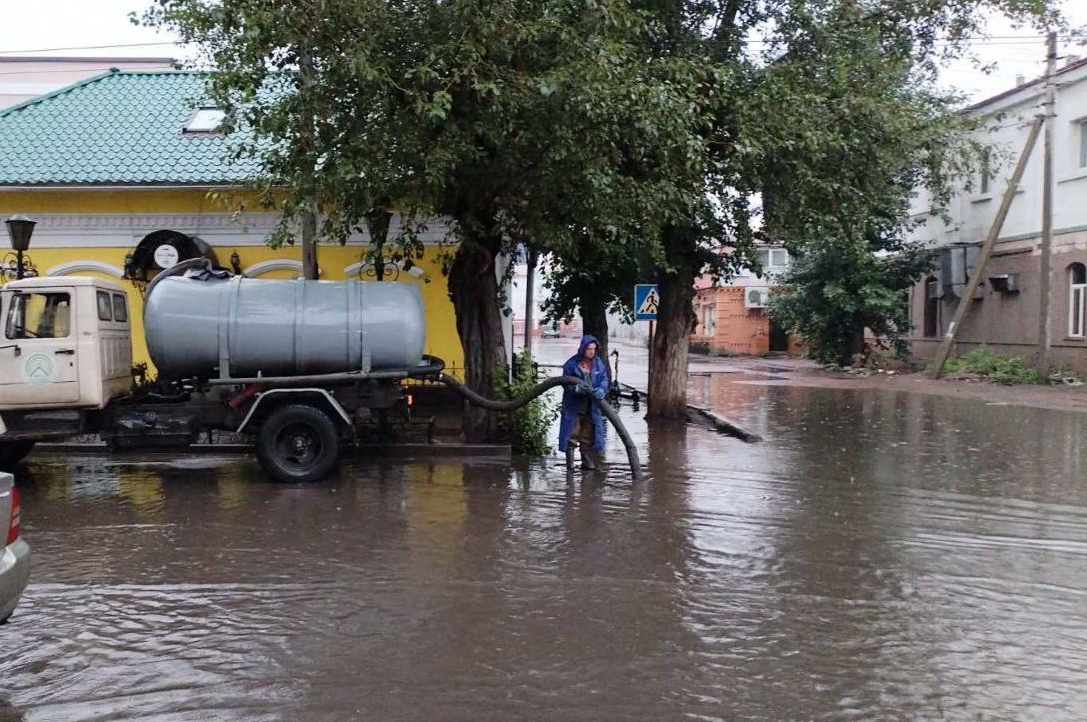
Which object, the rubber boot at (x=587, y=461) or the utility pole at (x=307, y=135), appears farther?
the rubber boot at (x=587, y=461)

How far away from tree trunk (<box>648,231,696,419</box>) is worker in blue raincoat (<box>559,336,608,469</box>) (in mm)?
5218

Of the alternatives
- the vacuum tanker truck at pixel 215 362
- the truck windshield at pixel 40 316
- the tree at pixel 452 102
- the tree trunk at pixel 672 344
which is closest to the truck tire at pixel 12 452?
the vacuum tanker truck at pixel 215 362

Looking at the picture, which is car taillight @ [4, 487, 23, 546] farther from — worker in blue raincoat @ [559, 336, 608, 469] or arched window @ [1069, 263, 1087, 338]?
arched window @ [1069, 263, 1087, 338]

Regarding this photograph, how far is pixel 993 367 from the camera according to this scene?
83.6 ft

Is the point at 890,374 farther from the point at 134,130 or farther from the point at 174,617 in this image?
the point at 174,617

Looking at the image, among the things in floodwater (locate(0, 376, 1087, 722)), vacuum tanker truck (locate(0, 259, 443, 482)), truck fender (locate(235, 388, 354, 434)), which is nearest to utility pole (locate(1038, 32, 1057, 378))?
floodwater (locate(0, 376, 1087, 722))

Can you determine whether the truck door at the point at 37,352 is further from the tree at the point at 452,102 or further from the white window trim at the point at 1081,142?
the white window trim at the point at 1081,142

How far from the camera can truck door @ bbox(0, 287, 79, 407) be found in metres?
9.91

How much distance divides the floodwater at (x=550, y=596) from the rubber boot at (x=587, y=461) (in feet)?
1.10

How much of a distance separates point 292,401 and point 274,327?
2.73 ft

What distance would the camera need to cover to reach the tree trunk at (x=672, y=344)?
16.7 metres

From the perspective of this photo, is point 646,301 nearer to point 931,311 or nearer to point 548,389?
point 548,389

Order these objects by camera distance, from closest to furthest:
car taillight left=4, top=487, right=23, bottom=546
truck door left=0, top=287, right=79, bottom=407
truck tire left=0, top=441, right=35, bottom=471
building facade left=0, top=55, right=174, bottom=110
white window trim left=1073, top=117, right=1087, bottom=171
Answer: car taillight left=4, top=487, right=23, bottom=546
truck door left=0, top=287, right=79, bottom=407
truck tire left=0, top=441, right=35, bottom=471
white window trim left=1073, top=117, right=1087, bottom=171
building facade left=0, top=55, right=174, bottom=110

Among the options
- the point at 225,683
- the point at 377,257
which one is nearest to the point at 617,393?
the point at 377,257
